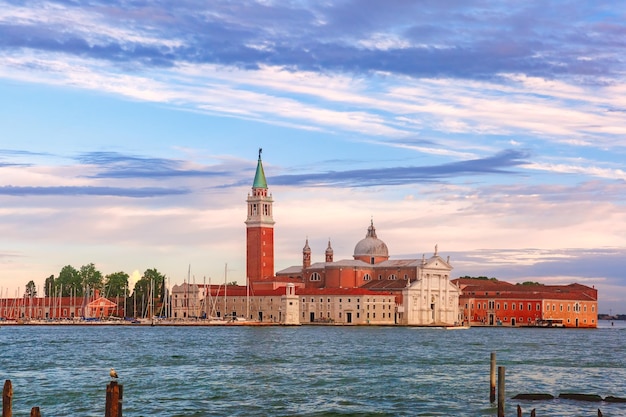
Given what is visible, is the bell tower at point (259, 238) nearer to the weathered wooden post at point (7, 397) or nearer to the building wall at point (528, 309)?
the building wall at point (528, 309)

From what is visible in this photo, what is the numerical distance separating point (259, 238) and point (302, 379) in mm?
85592

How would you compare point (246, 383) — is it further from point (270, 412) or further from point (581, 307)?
point (581, 307)

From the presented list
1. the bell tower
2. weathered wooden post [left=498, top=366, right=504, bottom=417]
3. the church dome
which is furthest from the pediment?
weathered wooden post [left=498, top=366, right=504, bottom=417]

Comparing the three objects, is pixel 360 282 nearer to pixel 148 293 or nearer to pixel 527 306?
pixel 527 306

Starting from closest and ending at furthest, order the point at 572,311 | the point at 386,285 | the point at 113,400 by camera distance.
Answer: the point at 113,400
the point at 386,285
the point at 572,311

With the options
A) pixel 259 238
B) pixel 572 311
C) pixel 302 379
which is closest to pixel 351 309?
pixel 259 238

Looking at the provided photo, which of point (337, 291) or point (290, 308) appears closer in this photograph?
point (290, 308)

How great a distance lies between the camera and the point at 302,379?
41156 mm

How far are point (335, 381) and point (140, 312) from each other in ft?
322

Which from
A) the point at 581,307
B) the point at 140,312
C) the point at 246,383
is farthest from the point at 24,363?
the point at 581,307

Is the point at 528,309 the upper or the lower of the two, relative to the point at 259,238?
lower

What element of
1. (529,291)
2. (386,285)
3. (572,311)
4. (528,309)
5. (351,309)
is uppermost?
(386,285)

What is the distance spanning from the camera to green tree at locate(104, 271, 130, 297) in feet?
457

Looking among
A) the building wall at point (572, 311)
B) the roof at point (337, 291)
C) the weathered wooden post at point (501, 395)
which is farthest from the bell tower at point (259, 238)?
the weathered wooden post at point (501, 395)
